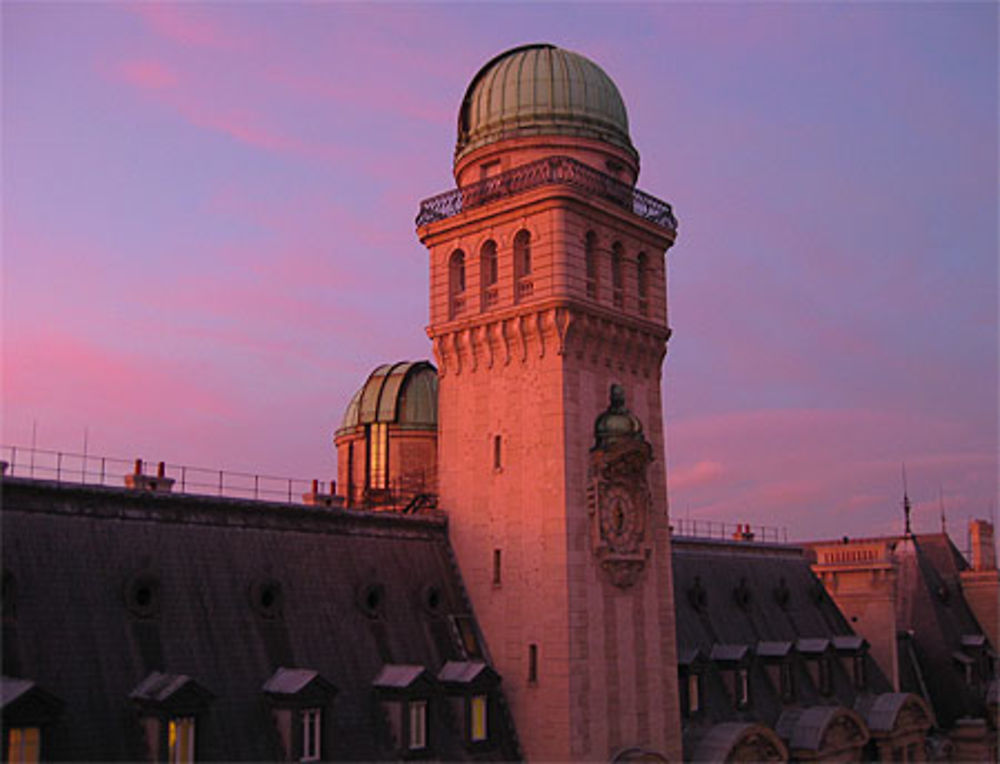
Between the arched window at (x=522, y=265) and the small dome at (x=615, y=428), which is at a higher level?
the arched window at (x=522, y=265)

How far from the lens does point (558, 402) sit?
144 ft

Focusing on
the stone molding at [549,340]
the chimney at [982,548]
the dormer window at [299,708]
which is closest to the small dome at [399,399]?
the stone molding at [549,340]

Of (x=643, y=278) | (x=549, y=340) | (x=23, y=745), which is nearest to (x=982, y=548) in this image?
(x=643, y=278)

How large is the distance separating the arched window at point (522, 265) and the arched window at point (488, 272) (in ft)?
3.99

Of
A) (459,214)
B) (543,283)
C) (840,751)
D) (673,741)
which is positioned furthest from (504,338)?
(840,751)

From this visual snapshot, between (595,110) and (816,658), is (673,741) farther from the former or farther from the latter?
(595,110)

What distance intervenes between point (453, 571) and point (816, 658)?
28.2 m

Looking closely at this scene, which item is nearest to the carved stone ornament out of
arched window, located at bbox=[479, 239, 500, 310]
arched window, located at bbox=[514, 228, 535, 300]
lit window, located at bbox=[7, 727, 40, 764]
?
arched window, located at bbox=[514, 228, 535, 300]

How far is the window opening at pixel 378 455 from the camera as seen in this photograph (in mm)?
63281

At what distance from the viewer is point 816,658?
63219 mm

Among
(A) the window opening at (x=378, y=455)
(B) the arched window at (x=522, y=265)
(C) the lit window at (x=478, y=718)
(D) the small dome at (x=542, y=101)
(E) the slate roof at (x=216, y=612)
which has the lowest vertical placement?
(C) the lit window at (x=478, y=718)

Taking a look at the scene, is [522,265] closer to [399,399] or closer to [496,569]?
[496,569]

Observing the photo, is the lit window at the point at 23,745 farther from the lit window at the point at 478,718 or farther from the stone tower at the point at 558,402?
the stone tower at the point at 558,402

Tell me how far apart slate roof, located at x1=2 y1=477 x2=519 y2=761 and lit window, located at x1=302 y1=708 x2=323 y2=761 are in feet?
1.23
